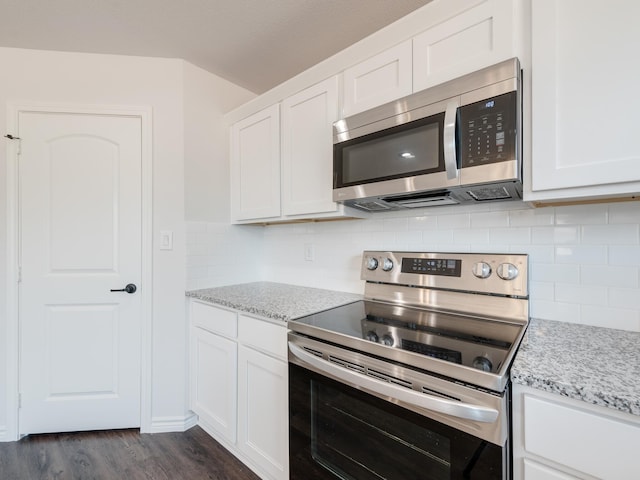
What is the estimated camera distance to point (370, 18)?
1.70 metres

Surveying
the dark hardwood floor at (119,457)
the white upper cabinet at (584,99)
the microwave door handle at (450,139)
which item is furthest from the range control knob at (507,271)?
the dark hardwood floor at (119,457)

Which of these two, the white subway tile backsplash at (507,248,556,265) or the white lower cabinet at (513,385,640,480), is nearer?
the white lower cabinet at (513,385,640,480)

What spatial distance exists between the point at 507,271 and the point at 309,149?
3.76 ft

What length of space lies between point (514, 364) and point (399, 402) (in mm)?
349

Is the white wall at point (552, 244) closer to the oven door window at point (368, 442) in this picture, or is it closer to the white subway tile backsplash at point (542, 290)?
the white subway tile backsplash at point (542, 290)

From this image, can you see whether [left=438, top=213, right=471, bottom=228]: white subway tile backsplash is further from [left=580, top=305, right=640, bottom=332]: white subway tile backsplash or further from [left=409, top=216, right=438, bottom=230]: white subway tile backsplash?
[left=580, top=305, right=640, bottom=332]: white subway tile backsplash

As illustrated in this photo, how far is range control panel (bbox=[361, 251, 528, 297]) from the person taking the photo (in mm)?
1291

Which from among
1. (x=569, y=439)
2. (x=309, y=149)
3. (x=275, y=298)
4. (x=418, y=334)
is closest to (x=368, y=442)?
(x=418, y=334)

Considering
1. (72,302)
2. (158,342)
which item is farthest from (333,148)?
(72,302)

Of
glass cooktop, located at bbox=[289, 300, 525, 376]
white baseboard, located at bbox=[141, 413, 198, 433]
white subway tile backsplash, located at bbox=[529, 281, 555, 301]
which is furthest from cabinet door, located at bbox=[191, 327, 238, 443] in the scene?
white subway tile backsplash, located at bbox=[529, 281, 555, 301]

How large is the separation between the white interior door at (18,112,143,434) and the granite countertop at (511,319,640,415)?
213 cm

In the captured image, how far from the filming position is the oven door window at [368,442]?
848 millimetres

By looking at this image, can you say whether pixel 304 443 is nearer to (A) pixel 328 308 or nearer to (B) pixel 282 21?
(A) pixel 328 308

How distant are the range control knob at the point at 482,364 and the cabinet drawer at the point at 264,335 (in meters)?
0.80
